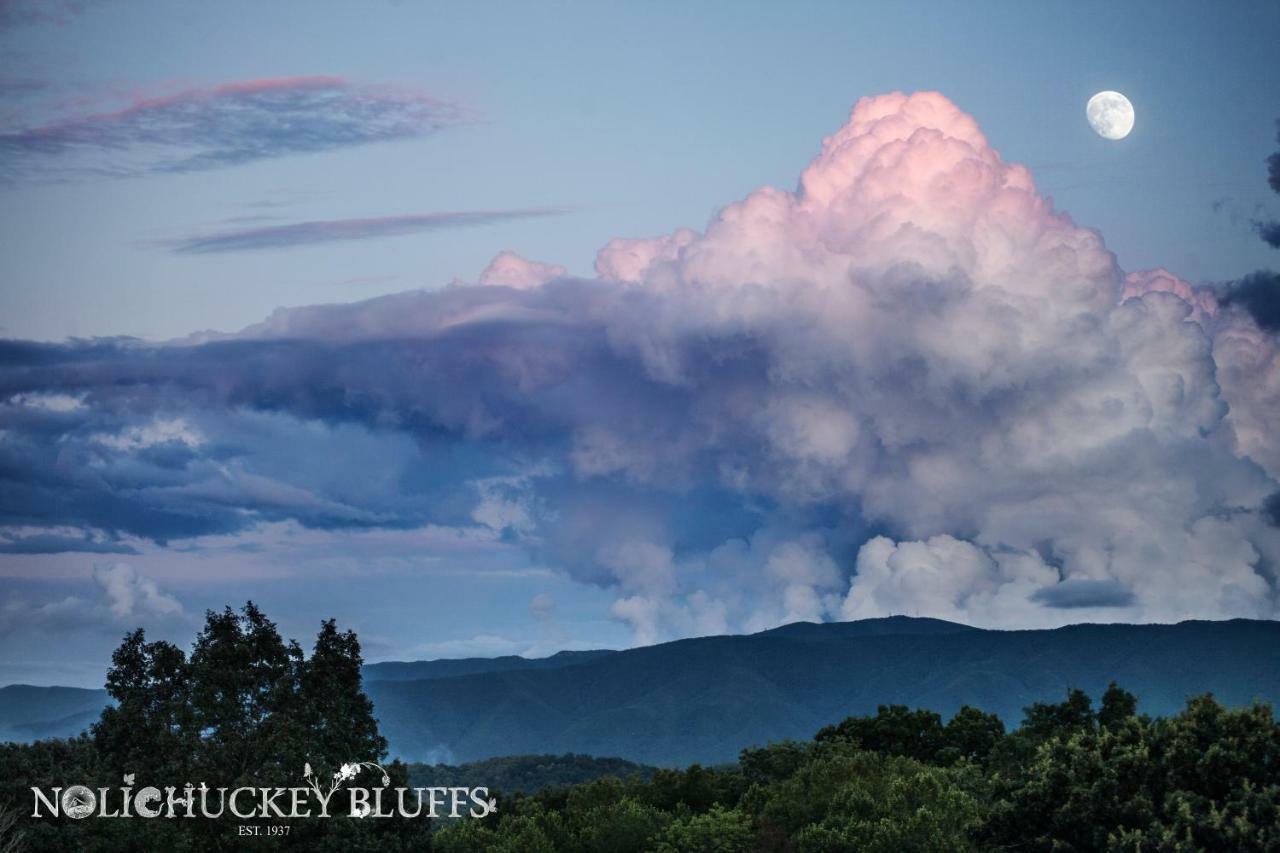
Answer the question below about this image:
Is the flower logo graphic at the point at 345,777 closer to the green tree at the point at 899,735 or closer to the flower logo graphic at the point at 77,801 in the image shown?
the flower logo graphic at the point at 77,801

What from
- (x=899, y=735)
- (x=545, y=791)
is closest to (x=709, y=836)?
(x=545, y=791)

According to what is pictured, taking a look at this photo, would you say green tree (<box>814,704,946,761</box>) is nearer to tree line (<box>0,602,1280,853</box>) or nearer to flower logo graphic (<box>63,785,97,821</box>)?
tree line (<box>0,602,1280,853</box>)

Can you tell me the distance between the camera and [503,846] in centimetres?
8838

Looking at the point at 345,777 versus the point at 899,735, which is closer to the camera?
the point at 345,777

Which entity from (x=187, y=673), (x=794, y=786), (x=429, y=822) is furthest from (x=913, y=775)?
(x=187, y=673)

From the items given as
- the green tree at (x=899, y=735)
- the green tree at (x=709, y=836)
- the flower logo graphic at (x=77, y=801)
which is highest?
the green tree at (x=899, y=735)

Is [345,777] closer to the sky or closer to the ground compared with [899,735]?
closer to the ground

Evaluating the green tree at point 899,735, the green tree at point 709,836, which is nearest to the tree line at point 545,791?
the green tree at point 709,836

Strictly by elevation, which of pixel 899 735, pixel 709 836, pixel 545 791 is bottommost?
pixel 709 836

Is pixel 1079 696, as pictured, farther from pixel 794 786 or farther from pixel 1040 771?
pixel 1040 771

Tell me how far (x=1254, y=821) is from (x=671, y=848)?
46061 millimetres

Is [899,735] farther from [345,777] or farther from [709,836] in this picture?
[345,777]

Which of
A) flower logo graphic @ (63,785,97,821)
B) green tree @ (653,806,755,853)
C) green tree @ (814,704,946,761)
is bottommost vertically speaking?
green tree @ (653,806,755,853)

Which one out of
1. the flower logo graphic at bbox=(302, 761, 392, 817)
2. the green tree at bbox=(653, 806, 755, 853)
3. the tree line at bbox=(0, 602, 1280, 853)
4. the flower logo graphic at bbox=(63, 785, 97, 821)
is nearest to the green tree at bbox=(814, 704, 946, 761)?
the tree line at bbox=(0, 602, 1280, 853)
